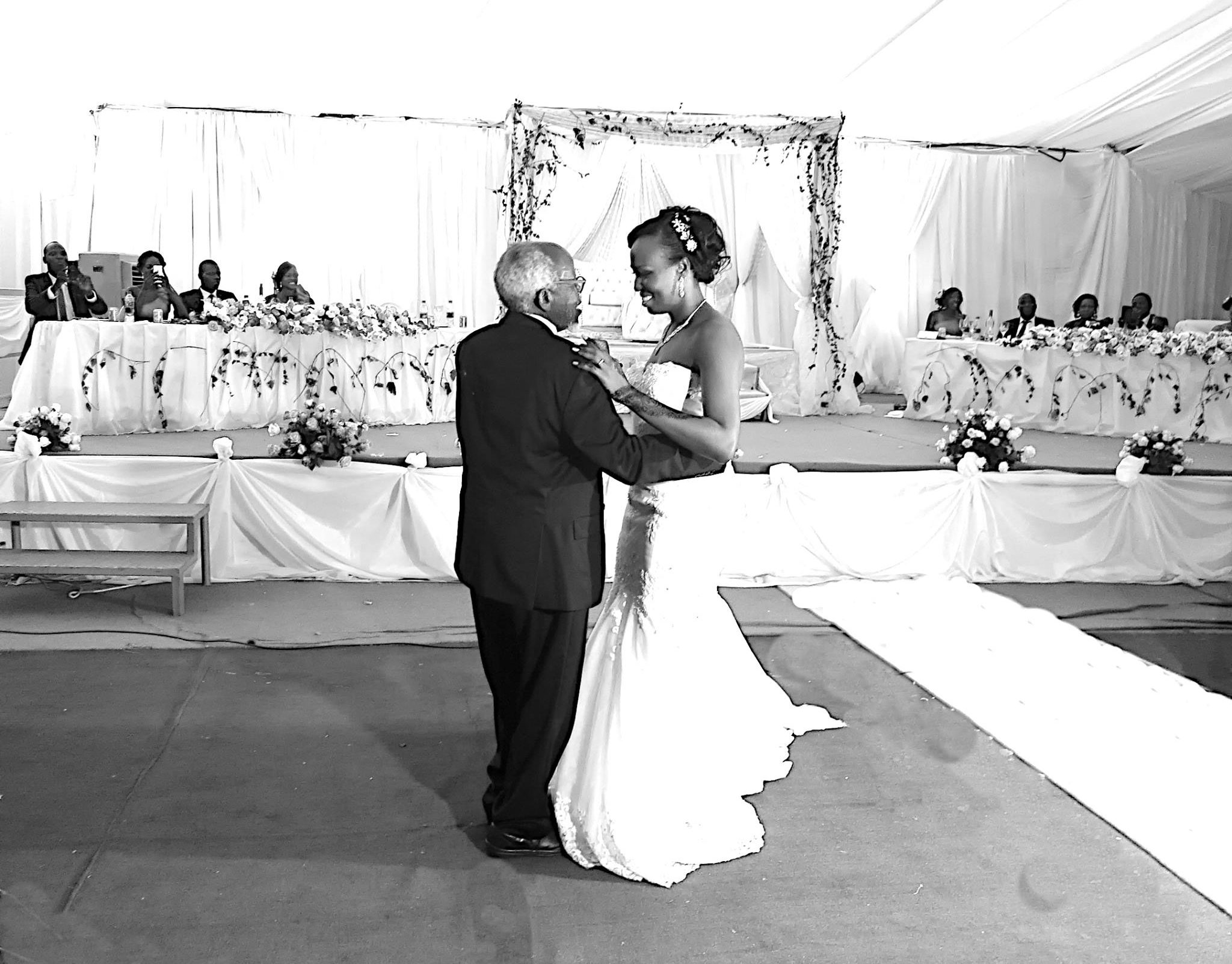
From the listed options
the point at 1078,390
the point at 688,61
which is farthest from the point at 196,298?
the point at 1078,390

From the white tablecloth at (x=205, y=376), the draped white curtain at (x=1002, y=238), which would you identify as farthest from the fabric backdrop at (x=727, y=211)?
the white tablecloth at (x=205, y=376)

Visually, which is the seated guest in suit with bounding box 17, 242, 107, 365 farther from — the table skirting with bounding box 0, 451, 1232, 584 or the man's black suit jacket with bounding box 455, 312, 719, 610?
the man's black suit jacket with bounding box 455, 312, 719, 610

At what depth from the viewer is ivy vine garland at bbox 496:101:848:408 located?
369 inches

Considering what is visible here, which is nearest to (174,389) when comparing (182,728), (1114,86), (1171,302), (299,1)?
(299,1)

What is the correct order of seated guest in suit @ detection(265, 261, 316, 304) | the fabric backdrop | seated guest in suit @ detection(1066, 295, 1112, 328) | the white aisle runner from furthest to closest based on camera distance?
1. seated guest in suit @ detection(1066, 295, 1112, 328)
2. the fabric backdrop
3. seated guest in suit @ detection(265, 261, 316, 304)
4. the white aisle runner

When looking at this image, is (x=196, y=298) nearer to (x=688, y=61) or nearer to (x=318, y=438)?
(x=688, y=61)

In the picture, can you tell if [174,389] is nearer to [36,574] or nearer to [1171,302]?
[36,574]

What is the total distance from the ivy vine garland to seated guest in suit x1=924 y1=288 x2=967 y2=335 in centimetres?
153

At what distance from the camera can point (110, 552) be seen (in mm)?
5500

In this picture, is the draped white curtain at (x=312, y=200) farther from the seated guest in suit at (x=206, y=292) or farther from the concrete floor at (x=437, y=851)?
the concrete floor at (x=437, y=851)

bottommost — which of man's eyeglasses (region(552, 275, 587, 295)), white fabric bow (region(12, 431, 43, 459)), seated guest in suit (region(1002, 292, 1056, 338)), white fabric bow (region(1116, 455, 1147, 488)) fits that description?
white fabric bow (region(1116, 455, 1147, 488))

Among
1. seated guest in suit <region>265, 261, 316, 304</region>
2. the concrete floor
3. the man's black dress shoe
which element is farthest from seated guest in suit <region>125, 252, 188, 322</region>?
the man's black dress shoe

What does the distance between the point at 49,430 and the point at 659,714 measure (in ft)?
14.3

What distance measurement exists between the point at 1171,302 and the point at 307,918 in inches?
608
